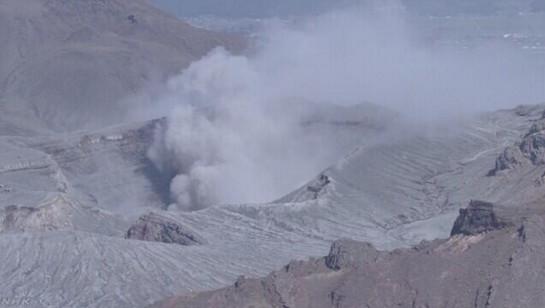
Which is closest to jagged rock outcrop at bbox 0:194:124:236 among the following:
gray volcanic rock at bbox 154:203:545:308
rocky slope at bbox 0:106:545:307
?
rocky slope at bbox 0:106:545:307

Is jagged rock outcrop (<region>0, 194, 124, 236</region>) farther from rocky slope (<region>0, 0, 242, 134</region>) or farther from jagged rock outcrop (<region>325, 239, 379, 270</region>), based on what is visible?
rocky slope (<region>0, 0, 242, 134</region>)

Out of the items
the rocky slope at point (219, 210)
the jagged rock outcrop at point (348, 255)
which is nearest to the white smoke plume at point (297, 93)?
the rocky slope at point (219, 210)

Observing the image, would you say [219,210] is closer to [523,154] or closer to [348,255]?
[523,154]

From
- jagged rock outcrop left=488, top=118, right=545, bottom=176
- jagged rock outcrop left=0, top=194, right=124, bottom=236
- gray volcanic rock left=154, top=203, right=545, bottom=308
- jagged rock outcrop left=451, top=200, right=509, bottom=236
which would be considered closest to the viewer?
gray volcanic rock left=154, top=203, right=545, bottom=308

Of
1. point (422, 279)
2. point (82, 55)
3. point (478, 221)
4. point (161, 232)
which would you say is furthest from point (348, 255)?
point (82, 55)

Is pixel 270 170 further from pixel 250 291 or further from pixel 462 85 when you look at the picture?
pixel 250 291

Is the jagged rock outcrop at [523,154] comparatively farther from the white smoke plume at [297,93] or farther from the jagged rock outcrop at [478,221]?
the jagged rock outcrop at [478,221]
